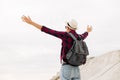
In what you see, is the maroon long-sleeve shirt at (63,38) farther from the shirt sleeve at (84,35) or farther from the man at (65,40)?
the shirt sleeve at (84,35)

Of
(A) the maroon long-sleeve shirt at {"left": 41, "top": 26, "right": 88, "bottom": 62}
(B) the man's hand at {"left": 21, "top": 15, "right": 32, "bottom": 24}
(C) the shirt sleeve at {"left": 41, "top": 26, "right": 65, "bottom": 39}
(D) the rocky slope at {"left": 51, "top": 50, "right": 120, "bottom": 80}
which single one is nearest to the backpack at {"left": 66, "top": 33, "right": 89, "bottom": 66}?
(A) the maroon long-sleeve shirt at {"left": 41, "top": 26, "right": 88, "bottom": 62}

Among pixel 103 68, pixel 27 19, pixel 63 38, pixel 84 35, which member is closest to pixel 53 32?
pixel 63 38

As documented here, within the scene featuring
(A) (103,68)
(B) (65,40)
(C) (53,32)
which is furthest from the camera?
(A) (103,68)

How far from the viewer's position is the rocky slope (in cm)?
1325

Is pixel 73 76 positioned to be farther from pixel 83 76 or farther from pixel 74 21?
pixel 83 76

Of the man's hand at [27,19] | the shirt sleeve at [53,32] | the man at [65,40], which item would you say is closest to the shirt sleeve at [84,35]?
the man at [65,40]

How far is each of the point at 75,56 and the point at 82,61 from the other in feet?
0.67

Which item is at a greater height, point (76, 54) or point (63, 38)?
point (63, 38)

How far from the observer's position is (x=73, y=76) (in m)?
8.89

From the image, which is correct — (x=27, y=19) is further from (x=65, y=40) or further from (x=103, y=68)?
(x=103, y=68)

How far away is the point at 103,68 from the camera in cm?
1436

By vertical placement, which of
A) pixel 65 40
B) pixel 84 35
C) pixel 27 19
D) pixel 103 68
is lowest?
pixel 103 68

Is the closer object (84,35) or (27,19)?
(27,19)

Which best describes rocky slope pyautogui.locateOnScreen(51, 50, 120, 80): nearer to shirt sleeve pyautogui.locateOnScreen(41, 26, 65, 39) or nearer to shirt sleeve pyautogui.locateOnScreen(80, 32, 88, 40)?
shirt sleeve pyautogui.locateOnScreen(80, 32, 88, 40)
